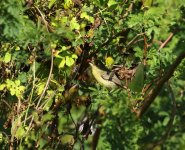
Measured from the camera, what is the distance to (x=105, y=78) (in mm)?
2555

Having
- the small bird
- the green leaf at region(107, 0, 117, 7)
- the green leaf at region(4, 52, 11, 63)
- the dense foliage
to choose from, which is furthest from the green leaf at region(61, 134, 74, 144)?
the green leaf at region(107, 0, 117, 7)

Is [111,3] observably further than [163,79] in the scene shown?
Yes

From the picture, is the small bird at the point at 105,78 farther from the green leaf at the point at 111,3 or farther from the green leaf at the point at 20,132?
the green leaf at the point at 20,132

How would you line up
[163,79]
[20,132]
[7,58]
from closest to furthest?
1. [163,79]
2. [20,132]
3. [7,58]

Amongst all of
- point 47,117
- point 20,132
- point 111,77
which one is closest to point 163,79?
point 111,77

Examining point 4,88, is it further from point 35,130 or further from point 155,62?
point 155,62

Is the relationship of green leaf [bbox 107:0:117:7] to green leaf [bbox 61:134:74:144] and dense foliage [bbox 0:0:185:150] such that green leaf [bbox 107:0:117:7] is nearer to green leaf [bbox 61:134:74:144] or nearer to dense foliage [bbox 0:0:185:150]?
dense foliage [bbox 0:0:185:150]

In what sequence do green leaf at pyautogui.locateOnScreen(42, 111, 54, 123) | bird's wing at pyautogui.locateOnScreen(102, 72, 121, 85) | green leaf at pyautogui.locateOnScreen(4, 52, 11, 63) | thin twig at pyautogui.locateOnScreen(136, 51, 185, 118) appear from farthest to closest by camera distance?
1. green leaf at pyautogui.locateOnScreen(4, 52, 11, 63)
2. green leaf at pyautogui.locateOnScreen(42, 111, 54, 123)
3. bird's wing at pyautogui.locateOnScreen(102, 72, 121, 85)
4. thin twig at pyautogui.locateOnScreen(136, 51, 185, 118)

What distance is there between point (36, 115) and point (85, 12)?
0.55 metres

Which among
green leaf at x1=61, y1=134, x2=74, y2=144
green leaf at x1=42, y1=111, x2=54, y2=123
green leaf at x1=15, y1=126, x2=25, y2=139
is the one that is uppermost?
green leaf at x1=42, y1=111, x2=54, y2=123

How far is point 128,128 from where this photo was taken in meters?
1.71

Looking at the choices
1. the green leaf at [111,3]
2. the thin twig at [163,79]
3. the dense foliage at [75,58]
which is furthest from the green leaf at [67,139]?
the thin twig at [163,79]

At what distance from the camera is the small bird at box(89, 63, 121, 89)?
8.10 feet

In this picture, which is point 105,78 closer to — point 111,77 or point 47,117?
point 111,77
